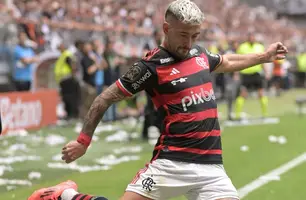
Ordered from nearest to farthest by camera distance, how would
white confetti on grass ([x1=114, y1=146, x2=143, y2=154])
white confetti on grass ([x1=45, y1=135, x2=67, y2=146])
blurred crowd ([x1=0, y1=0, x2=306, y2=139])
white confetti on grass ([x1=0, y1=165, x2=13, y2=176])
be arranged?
white confetti on grass ([x1=0, y1=165, x2=13, y2=176])
white confetti on grass ([x1=114, y1=146, x2=143, y2=154])
white confetti on grass ([x1=45, y1=135, x2=67, y2=146])
blurred crowd ([x1=0, y1=0, x2=306, y2=139])

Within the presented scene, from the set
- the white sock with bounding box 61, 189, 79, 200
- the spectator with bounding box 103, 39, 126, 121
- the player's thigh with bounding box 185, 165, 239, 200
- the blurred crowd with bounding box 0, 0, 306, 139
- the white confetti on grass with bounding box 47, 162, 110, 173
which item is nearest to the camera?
the player's thigh with bounding box 185, 165, 239, 200

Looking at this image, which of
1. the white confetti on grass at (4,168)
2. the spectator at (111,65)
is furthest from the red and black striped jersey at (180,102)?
the spectator at (111,65)

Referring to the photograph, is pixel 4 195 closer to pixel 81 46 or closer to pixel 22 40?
pixel 22 40

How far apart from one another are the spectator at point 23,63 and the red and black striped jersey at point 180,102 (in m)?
11.3

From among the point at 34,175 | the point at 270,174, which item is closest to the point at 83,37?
the point at 34,175

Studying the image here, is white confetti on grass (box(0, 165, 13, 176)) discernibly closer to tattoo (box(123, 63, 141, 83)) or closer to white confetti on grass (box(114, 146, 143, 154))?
white confetti on grass (box(114, 146, 143, 154))

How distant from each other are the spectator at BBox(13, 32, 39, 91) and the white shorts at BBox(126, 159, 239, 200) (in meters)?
11.3

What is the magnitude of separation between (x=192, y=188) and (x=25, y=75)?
11799mm

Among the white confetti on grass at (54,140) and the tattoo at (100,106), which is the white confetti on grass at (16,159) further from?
the tattoo at (100,106)

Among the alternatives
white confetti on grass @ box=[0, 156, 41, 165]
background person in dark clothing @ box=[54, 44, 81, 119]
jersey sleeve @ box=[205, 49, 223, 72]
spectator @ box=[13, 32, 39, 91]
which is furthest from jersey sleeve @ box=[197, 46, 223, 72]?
background person in dark clothing @ box=[54, 44, 81, 119]

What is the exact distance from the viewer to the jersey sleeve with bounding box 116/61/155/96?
452 cm

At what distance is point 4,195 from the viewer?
7738 mm

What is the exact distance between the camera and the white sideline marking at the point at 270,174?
7766 millimetres

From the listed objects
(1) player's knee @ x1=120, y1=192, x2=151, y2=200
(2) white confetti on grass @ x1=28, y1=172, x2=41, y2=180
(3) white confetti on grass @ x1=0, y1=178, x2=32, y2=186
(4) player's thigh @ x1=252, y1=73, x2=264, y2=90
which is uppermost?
(1) player's knee @ x1=120, y1=192, x2=151, y2=200
